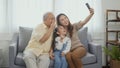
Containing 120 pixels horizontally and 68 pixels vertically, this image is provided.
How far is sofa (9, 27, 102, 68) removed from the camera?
300cm

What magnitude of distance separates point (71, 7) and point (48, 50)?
1149 mm

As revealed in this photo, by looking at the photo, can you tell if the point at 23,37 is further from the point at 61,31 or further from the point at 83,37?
the point at 83,37

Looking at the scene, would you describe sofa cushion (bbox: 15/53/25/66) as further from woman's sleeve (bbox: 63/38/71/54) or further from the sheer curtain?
the sheer curtain

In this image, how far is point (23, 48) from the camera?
348cm

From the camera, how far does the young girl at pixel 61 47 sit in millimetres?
2927

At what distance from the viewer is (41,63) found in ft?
9.34

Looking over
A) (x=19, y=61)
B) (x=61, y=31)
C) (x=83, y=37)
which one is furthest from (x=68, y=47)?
(x=19, y=61)

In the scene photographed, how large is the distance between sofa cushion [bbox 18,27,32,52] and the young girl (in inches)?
22.8

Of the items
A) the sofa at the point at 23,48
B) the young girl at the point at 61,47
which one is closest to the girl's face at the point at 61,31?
the young girl at the point at 61,47

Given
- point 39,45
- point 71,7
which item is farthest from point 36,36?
point 71,7

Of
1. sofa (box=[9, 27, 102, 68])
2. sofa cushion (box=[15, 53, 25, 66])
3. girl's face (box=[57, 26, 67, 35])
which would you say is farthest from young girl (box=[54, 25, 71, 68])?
sofa cushion (box=[15, 53, 25, 66])

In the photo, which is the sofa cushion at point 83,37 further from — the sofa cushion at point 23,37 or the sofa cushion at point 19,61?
the sofa cushion at point 19,61

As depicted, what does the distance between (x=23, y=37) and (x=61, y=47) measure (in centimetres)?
76

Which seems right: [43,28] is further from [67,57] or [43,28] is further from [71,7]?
[71,7]
